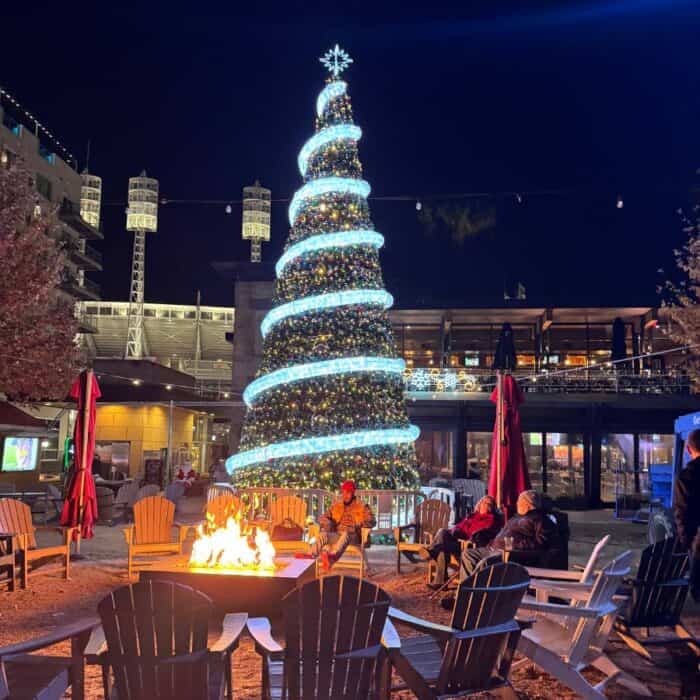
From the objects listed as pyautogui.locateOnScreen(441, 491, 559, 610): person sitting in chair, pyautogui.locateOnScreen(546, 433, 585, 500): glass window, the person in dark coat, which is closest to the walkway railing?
pyautogui.locateOnScreen(441, 491, 559, 610): person sitting in chair

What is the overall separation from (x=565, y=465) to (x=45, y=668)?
786 inches

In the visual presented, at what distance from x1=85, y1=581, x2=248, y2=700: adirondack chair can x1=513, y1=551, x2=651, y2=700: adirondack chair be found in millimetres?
2032

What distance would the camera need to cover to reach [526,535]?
7.06 metres

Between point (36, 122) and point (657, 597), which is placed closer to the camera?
point (657, 597)

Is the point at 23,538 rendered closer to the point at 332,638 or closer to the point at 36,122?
the point at 332,638

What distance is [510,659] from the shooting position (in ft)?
13.1

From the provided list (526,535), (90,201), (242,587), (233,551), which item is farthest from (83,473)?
(90,201)

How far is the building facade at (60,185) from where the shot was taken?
122 feet

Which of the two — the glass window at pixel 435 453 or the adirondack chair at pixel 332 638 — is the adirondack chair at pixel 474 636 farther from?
the glass window at pixel 435 453

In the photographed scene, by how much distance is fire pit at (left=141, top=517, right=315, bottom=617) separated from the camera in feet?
21.1

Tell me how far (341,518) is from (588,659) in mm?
4786

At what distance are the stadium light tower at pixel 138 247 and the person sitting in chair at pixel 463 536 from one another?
58.4 meters

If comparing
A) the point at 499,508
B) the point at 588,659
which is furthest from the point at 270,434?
the point at 588,659

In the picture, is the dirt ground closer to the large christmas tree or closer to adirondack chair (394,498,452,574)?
adirondack chair (394,498,452,574)
